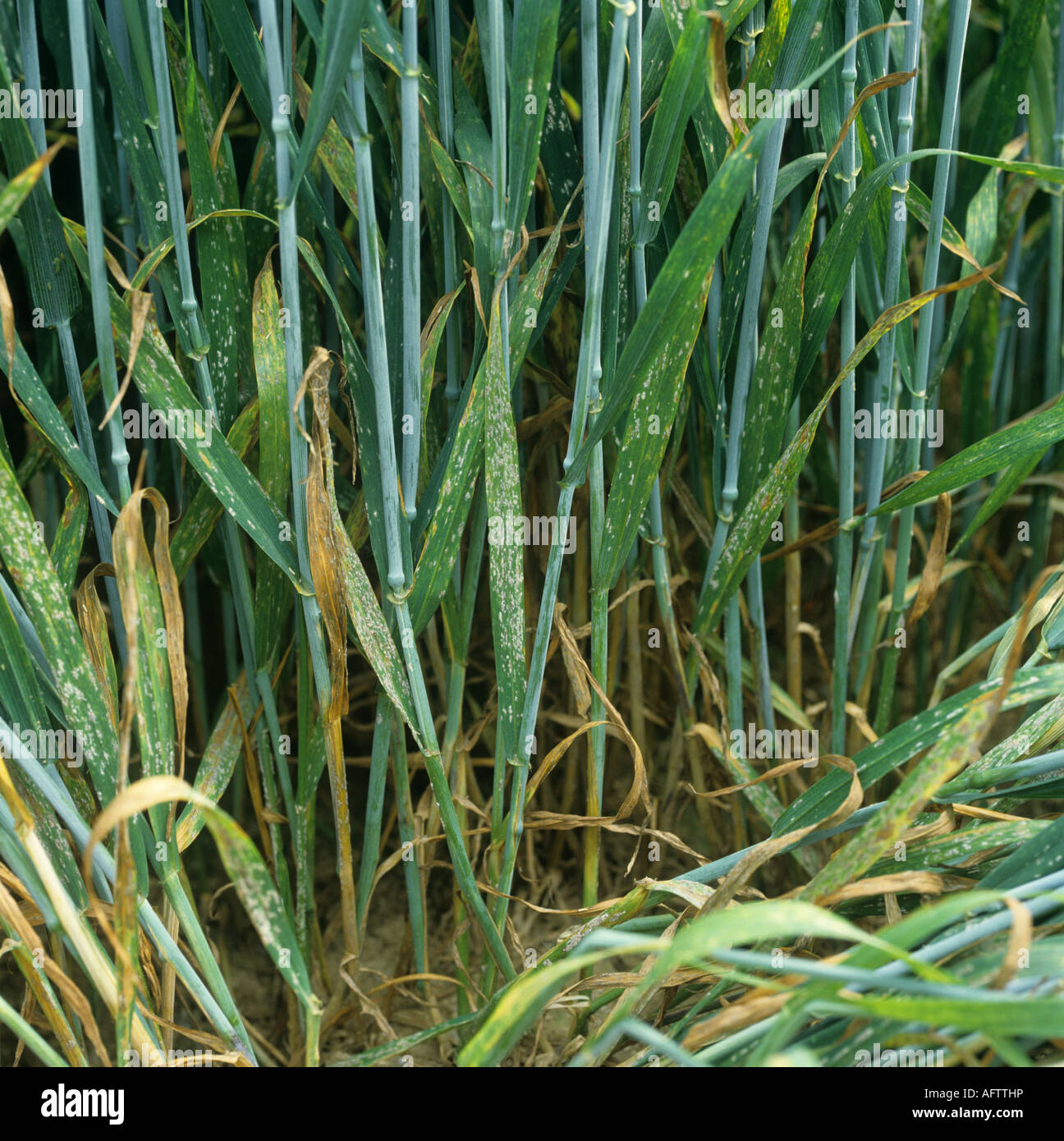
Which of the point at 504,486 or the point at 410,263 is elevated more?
the point at 410,263

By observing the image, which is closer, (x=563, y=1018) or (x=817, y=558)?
(x=563, y=1018)

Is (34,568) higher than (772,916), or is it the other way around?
(34,568)

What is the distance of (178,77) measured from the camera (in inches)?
23.3

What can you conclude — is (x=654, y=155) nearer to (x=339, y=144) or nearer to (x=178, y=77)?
(x=339, y=144)

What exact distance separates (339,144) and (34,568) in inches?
13.0

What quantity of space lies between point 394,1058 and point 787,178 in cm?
76

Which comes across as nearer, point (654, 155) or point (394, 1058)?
point (654, 155)

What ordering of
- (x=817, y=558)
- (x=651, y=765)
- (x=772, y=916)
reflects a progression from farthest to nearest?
1. (x=817, y=558)
2. (x=651, y=765)
3. (x=772, y=916)

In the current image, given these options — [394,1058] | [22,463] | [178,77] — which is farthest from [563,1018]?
[178,77]

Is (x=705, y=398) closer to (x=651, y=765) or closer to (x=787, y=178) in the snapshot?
(x=787, y=178)

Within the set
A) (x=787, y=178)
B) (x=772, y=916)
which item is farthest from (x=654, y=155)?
(x=772, y=916)

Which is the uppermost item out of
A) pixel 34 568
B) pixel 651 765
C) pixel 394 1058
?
pixel 34 568

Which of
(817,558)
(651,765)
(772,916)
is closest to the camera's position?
(772,916)

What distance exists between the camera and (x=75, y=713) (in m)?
0.55
